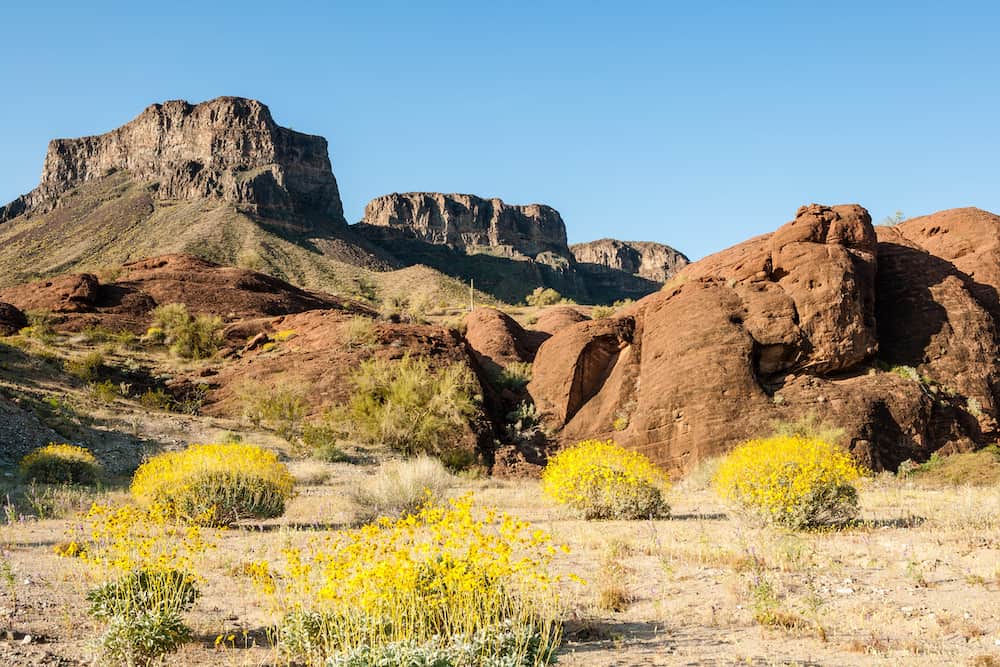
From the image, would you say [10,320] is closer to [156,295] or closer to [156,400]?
[156,295]

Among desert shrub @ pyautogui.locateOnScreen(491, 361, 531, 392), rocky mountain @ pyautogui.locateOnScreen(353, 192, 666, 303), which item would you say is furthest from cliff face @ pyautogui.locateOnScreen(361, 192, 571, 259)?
desert shrub @ pyautogui.locateOnScreen(491, 361, 531, 392)

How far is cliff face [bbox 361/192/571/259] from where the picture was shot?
15500cm

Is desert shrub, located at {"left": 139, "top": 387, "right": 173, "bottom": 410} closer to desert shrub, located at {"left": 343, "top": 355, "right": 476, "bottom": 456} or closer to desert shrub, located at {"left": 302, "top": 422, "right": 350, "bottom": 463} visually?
desert shrub, located at {"left": 302, "top": 422, "right": 350, "bottom": 463}

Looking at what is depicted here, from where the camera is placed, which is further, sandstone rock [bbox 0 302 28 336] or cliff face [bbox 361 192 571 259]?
cliff face [bbox 361 192 571 259]

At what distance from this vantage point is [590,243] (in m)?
179

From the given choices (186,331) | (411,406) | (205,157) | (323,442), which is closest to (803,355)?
(411,406)

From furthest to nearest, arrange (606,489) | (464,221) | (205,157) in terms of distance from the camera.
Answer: (464,221) → (205,157) → (606,489)

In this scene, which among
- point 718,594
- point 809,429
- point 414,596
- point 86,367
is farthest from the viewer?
point 86,367

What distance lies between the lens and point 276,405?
25406 mm

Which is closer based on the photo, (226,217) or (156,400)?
(156,400)

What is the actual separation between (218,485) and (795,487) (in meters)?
8.71

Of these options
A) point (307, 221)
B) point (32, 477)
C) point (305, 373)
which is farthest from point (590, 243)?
point (32, 477)

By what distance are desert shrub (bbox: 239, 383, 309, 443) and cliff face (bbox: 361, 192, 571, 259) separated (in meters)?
124

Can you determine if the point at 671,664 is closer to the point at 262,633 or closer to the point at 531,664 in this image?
the point at 531,664
